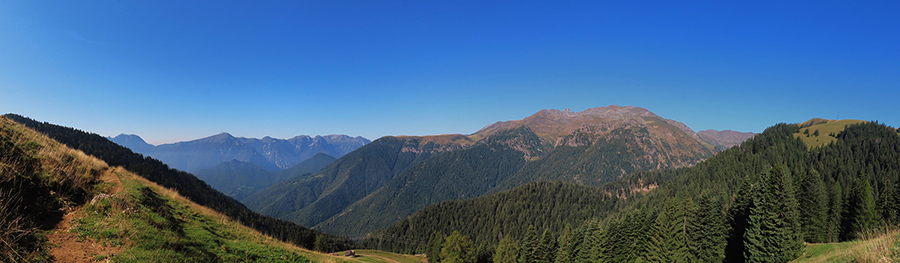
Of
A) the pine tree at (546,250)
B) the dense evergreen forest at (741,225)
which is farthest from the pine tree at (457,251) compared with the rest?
the pine tree at (546,250)

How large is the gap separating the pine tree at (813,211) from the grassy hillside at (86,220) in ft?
254

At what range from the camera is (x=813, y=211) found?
51.1 m

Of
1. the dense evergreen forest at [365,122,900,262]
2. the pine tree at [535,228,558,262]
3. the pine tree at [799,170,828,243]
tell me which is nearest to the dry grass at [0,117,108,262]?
the dense evergreen forest at [365,122,900,262]

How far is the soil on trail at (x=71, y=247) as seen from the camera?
1063 centimetres

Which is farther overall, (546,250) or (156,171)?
(156,171)

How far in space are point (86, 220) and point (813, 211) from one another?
8809 cm

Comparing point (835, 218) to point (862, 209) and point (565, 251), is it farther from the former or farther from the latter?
point (565, 251)

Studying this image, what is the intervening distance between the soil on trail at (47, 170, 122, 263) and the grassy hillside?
25 mm

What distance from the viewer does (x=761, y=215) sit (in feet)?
132

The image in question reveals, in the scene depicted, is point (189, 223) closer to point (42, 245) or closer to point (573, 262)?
point (42, 245)

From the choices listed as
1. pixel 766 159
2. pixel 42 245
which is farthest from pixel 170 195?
pixel 766 159

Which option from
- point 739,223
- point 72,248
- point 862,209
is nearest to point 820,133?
point 862,209

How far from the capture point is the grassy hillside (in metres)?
10.7

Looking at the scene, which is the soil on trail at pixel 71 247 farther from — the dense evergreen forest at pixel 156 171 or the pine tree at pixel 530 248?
the dense evergreen forest at pixel 156 171
